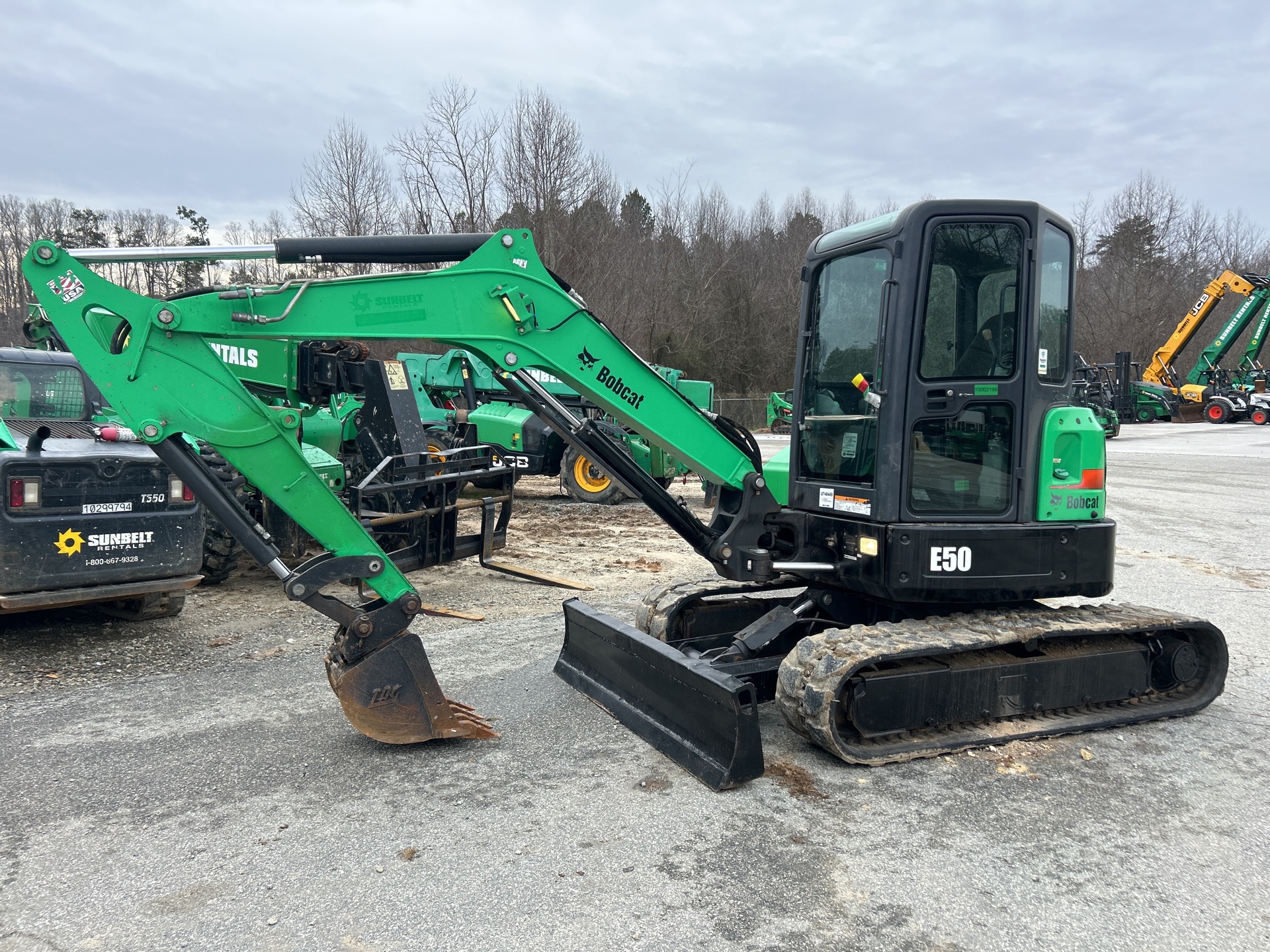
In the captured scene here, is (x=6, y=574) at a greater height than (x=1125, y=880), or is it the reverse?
(x=6, y=574)

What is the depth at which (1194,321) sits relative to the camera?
36.2 meters

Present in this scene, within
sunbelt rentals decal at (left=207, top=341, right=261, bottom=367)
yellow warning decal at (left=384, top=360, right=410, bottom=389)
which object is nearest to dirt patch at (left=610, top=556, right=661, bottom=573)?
yellow warning decal at (left=384, top=360, right=410, bottom=389)

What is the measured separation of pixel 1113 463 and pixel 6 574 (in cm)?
2091

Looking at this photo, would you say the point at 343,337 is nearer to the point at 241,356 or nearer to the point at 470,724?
the point at 470,724

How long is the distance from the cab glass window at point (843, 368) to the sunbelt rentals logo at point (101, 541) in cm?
425

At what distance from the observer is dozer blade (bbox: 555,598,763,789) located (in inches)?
159

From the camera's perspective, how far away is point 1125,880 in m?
3.35

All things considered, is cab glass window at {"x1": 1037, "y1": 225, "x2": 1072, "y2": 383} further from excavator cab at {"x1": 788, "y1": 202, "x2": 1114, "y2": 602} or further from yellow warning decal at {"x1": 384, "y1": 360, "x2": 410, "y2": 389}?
yellow warning decal at {"x1": 384, "y1": 360, "x2": 410, "y2": 389}

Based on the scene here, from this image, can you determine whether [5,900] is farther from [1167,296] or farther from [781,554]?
[1167,296]

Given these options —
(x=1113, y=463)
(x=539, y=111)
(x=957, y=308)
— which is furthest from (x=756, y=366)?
(x=957, y=308)

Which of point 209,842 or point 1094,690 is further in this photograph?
point 1094,690

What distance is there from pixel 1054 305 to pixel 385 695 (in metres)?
3.81

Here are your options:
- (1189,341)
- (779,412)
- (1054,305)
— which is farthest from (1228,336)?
(1054,305)

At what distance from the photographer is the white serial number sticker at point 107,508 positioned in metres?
5.82
